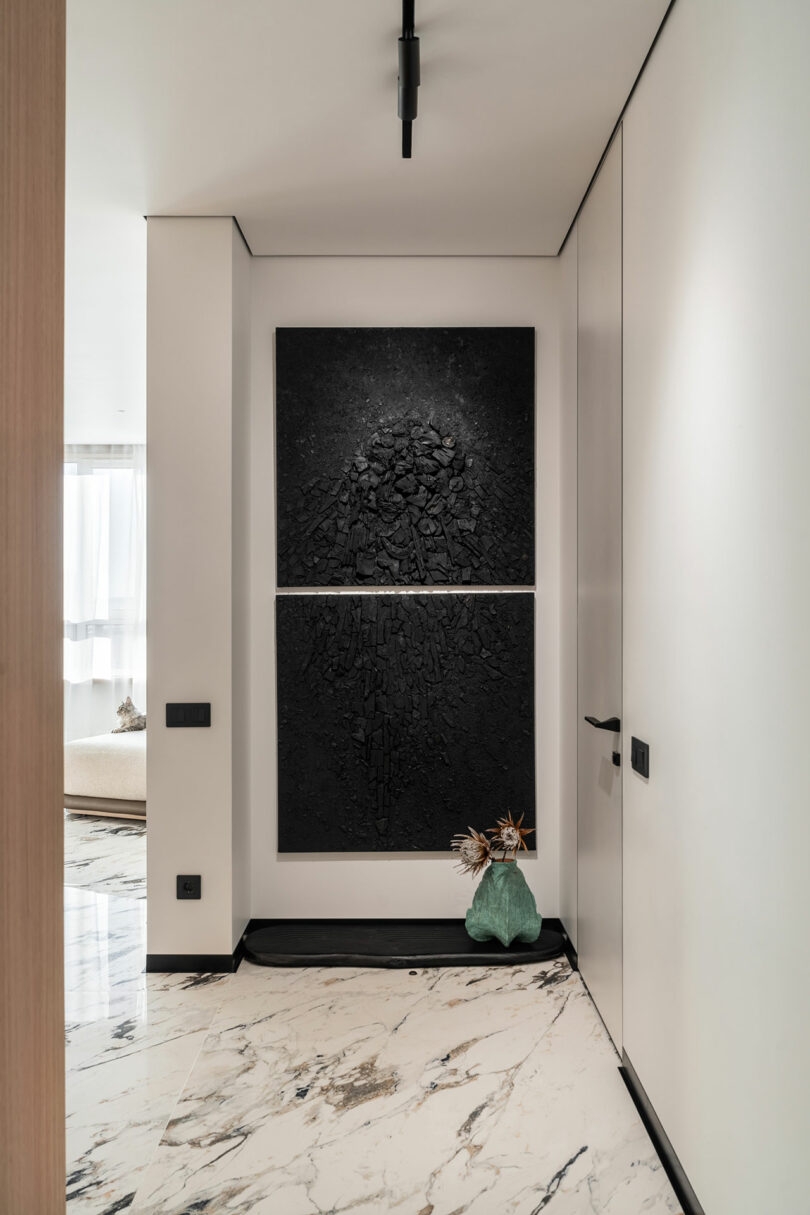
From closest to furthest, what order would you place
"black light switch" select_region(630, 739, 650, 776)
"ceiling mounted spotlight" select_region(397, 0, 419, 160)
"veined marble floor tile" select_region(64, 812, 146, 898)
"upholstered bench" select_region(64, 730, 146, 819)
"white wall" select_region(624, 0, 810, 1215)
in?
"white wall" select_region(624, 0, 810, 1215) → "ceiling mounted spotlight" select_region(397, 0, 419, 160) → "black light switch" select_region(630, 739, 650, 776) → "veined marble floor tile" select_region(64, 812, 146, 898) → "upholstered bench" select_region(64, 730, 146, 819)

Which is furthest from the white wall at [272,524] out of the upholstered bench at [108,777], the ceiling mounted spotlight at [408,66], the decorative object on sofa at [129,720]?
the decorative object on sofa at [129,720]

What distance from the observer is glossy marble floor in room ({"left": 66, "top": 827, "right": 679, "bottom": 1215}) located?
6.09 feet

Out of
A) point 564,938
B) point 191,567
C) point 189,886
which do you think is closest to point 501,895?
point 564,938

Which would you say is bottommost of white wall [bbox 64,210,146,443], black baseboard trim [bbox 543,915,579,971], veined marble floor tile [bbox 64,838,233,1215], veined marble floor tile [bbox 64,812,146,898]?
veined marble floor tile [bbox 64,812,146,898]

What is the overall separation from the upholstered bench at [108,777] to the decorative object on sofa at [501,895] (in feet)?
9.09

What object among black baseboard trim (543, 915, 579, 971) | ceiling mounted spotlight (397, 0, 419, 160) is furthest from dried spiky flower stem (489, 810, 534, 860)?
ceiling mounted spotlight (397, 0, 419, 160)

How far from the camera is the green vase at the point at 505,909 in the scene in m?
3.06

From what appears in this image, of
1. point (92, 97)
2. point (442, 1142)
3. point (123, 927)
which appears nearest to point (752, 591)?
point (442, 1142)

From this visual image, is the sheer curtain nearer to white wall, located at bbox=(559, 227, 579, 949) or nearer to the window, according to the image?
the window

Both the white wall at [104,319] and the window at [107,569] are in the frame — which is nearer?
the white wall at [104,319]

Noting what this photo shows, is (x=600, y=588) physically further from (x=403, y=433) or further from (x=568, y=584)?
(x=403, y=433)

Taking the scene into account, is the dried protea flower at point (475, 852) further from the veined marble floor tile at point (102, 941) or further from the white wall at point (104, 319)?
the white wall at point (104, 319)

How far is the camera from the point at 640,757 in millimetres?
2145

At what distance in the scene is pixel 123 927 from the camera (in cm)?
347
